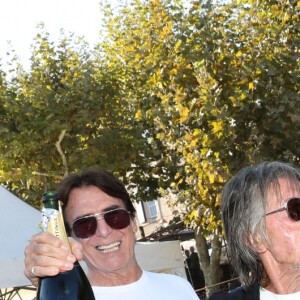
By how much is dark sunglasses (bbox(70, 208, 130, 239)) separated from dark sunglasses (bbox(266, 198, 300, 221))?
2.07 ft

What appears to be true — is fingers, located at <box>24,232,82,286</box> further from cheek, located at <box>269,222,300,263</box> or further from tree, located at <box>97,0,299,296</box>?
tree, located at <box>97,0,299,296</box>

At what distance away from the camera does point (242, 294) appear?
87.2 inches

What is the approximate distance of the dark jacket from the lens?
7.18 feet

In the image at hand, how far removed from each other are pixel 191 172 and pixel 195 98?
975 millimetres

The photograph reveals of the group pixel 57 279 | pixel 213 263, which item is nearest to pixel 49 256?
pixel 57 279

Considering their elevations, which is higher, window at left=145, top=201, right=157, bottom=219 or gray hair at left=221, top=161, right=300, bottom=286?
window at left=145, top=201, right=157, bottom=219

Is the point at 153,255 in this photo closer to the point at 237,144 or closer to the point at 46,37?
the point at 237,144

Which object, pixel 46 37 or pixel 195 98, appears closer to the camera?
pixel 195 98

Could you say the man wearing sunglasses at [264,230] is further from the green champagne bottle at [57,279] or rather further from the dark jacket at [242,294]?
the green champagne bottle at [57,279]

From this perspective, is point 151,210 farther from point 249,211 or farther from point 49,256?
point 49,256

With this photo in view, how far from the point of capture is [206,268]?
37.8 ft

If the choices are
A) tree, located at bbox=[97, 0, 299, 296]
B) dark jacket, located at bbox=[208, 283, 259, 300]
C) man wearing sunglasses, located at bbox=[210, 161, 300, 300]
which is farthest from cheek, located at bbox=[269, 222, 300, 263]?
tree, located at bbox=[97, 0, 299, 296]

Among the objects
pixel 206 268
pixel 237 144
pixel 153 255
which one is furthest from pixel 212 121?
pixel 206 268

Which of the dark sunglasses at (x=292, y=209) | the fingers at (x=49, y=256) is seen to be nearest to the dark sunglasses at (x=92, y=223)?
the dark sunglasses at (x=292, y=209)
